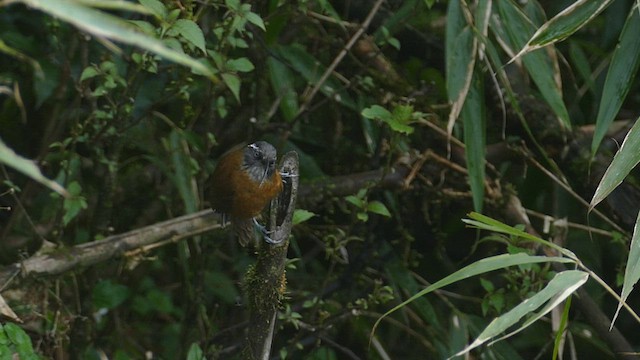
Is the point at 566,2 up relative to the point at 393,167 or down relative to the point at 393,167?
up

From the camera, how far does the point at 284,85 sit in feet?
9.26

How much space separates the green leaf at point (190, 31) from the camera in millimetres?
2052

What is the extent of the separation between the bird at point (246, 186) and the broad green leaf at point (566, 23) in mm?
644

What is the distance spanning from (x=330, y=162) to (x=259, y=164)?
81cm

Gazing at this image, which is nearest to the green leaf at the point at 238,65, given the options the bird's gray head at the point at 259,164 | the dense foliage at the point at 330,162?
the dense foliage at the point at 330,162

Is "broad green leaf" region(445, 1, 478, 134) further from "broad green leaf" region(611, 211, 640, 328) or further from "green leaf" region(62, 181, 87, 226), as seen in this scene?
"green leaf" region(62, 181, 87, 226)

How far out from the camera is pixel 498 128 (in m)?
3.12

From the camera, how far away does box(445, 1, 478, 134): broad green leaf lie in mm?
2447

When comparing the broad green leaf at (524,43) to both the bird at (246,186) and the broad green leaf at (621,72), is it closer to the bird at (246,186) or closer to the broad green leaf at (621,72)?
the broad green leaf at (621,72)

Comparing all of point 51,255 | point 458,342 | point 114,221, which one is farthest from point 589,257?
point 51,255

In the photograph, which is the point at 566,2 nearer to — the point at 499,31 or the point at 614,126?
the point at 614,126

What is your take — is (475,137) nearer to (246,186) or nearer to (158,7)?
(246,186)

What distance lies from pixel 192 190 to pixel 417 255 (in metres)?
0.70

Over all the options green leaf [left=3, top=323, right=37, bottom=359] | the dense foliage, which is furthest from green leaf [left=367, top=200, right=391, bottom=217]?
green leaf [left=3, top=323, right=37, bottom=359]
